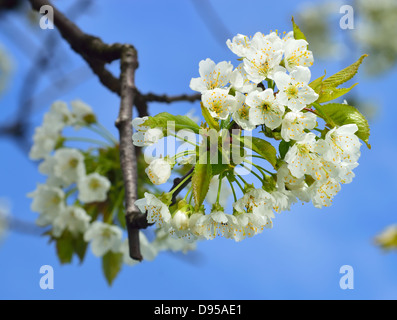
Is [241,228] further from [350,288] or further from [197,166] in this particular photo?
[350,288]

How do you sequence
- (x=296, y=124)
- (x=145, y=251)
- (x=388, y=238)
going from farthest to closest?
(x=388, y=238) → (x=145, y=251) → (x=296, y=124)

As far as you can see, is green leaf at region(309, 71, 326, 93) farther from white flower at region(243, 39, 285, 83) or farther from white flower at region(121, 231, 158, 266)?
white flower at region(121, 231, 158, 266)

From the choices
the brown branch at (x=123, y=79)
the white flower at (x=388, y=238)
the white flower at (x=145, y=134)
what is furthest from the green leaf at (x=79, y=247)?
the white flower at (x=388, y=238)

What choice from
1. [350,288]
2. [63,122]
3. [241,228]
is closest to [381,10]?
[63,122]

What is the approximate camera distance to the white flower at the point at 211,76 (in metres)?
1.50

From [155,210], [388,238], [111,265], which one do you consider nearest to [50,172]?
[111,265]

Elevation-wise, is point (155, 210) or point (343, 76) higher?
point (343, 76)

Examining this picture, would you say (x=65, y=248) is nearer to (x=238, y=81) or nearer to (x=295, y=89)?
(x=238, y=81)

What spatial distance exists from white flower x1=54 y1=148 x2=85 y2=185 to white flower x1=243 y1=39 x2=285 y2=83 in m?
1.70

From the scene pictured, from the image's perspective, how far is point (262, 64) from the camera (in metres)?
1.45

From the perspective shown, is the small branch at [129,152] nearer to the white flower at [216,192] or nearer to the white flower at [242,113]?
the white flower at [216,192]

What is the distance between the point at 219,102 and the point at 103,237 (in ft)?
5.31

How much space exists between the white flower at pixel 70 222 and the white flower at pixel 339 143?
176 centimetres

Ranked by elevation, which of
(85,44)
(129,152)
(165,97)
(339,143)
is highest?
(85,44)
